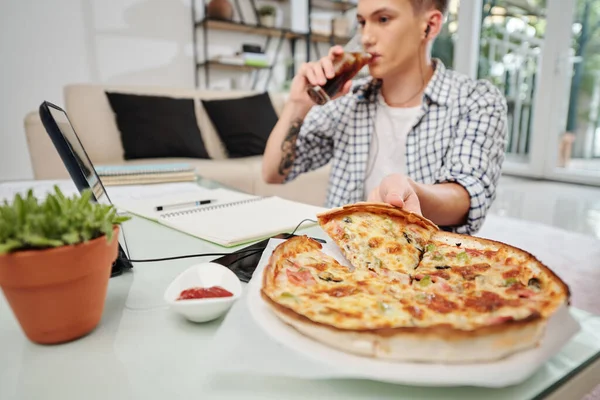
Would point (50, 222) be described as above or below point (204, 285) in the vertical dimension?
above

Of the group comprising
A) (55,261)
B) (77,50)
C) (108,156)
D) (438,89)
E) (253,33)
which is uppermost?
(253,33)

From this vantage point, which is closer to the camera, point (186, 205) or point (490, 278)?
point (490, 278)

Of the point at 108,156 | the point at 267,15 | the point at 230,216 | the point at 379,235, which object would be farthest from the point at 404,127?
the point at 267,15

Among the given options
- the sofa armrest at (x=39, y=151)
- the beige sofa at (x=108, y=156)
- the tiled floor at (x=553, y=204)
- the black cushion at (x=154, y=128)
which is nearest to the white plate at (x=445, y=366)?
the beige sofa at (x=108, y=156)

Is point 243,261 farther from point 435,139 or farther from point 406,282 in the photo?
point 435,139

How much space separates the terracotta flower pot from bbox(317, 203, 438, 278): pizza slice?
32 centimetres

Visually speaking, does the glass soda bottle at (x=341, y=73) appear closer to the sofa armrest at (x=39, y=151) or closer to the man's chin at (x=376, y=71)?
the man's chin at (x=376, y=71)

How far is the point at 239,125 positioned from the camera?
2928mm

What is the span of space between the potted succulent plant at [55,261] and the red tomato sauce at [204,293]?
0.28 ft

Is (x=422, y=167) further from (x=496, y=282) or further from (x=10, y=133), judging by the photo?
(x=10, y=133)

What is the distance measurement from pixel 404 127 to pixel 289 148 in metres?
0.41

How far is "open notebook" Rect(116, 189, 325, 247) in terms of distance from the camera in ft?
2.62

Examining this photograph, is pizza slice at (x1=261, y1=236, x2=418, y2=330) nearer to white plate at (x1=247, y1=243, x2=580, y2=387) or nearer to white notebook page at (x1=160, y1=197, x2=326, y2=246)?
white plate at (x1=247, y1=243, x2=580, y2=387)

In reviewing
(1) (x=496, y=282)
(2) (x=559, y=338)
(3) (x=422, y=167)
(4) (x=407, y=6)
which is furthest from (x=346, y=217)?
(4) (x=407, y=6)
